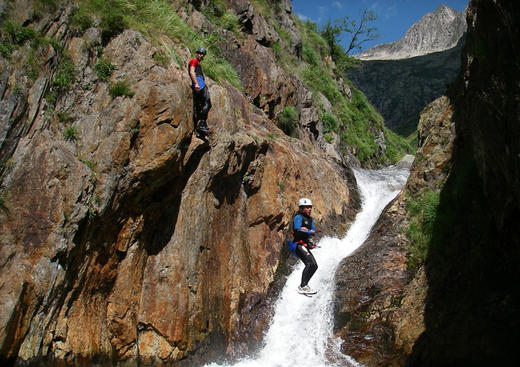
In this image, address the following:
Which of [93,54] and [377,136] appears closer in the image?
[93,54]

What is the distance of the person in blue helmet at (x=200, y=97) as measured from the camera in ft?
32.7

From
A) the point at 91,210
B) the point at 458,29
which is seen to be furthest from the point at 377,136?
the point at 458,29

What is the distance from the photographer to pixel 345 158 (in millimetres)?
25016

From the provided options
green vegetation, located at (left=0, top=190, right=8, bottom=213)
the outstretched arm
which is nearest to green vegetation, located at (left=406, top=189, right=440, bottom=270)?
the outstretched arm

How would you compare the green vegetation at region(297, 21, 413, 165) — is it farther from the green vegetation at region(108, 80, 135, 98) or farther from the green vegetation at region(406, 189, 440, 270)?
the green vegetation at region(108, 80, 135, 98)

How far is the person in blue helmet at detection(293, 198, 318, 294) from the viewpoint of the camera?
10.6m

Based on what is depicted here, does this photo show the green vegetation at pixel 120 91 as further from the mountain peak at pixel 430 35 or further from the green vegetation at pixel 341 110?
the mountain peak at pixel 430 35

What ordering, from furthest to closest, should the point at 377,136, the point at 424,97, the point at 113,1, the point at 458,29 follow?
1. the point at 458,29
2. the point at 424,97
3. the point at 377,136
4. the point at 113,1

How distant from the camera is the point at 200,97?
33.9 ft

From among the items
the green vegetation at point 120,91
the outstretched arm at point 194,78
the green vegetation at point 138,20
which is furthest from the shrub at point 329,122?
the green vegetation at point 120,91

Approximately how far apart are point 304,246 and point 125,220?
4892mm

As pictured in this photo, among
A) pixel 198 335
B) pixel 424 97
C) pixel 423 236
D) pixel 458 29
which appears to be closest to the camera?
pixel 198 335

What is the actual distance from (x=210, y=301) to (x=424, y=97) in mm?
93275

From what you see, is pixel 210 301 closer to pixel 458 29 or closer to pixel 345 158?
pixel 345 158
